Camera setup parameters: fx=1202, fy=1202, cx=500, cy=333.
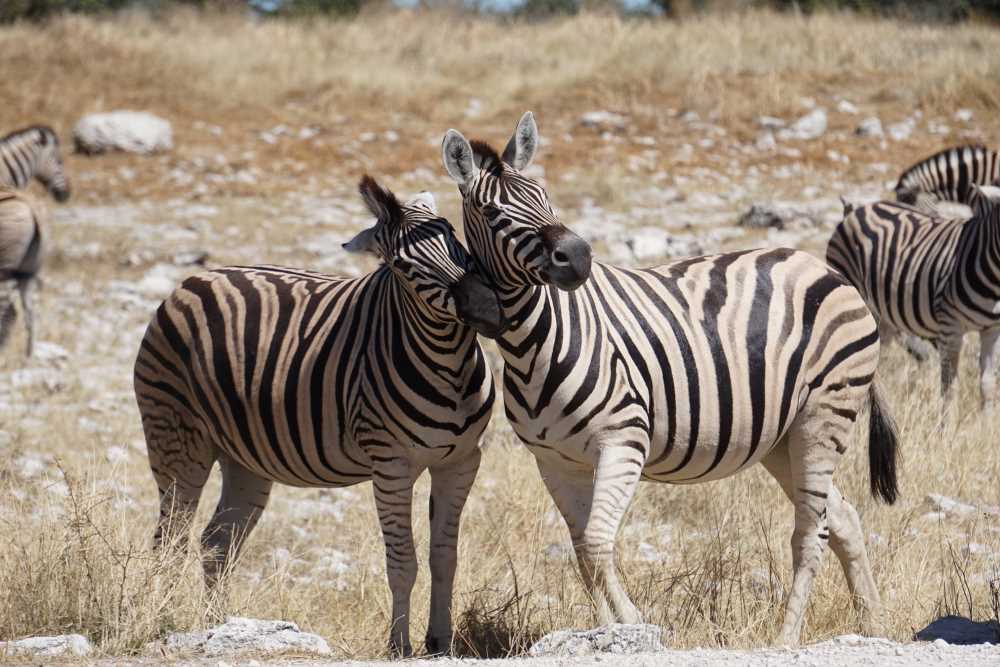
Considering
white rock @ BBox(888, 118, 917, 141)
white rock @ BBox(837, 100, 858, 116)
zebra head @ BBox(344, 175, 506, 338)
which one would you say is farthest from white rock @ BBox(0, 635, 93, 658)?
white rock @ BBox(837, 100, 858, 116)

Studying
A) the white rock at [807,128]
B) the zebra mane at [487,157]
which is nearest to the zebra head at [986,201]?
the zebra mane at [487,157]

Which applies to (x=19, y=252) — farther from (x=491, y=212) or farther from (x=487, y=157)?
(x=491, y=212)

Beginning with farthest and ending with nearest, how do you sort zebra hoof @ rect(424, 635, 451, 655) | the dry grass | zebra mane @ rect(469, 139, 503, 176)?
the dry grass → zebra hoof @ rect(424, 635, 451, 655) → zebra mane @ rect(469, 139, 503, 176)

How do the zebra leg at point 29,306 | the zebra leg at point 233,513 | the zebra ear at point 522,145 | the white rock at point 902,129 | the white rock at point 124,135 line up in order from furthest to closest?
the white rock at point 124,135, the white rock at point 902,129, the zebra leg at point 29,306, the zebra leg at point 233,513, the zebra ear at point 522,145

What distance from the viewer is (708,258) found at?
5.35 m

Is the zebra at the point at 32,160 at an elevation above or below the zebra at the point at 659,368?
above

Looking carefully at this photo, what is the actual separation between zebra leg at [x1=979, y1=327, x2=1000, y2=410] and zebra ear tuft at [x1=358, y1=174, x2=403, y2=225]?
5.33m

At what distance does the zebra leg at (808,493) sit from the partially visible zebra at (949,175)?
7.47 metres

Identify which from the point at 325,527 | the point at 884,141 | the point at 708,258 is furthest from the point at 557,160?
the point at 708,258

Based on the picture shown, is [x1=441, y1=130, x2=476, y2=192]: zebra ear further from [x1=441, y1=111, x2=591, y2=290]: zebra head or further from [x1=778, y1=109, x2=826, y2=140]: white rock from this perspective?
[x1=778, y1=109, x2=826, y2=140]: white rock

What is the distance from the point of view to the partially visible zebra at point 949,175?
39.0 feet

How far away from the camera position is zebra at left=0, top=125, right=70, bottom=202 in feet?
49.1

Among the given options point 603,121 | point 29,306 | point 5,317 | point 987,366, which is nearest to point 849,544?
point 987,366

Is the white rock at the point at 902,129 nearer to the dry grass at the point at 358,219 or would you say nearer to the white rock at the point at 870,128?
the white rock at the point at 870,128
